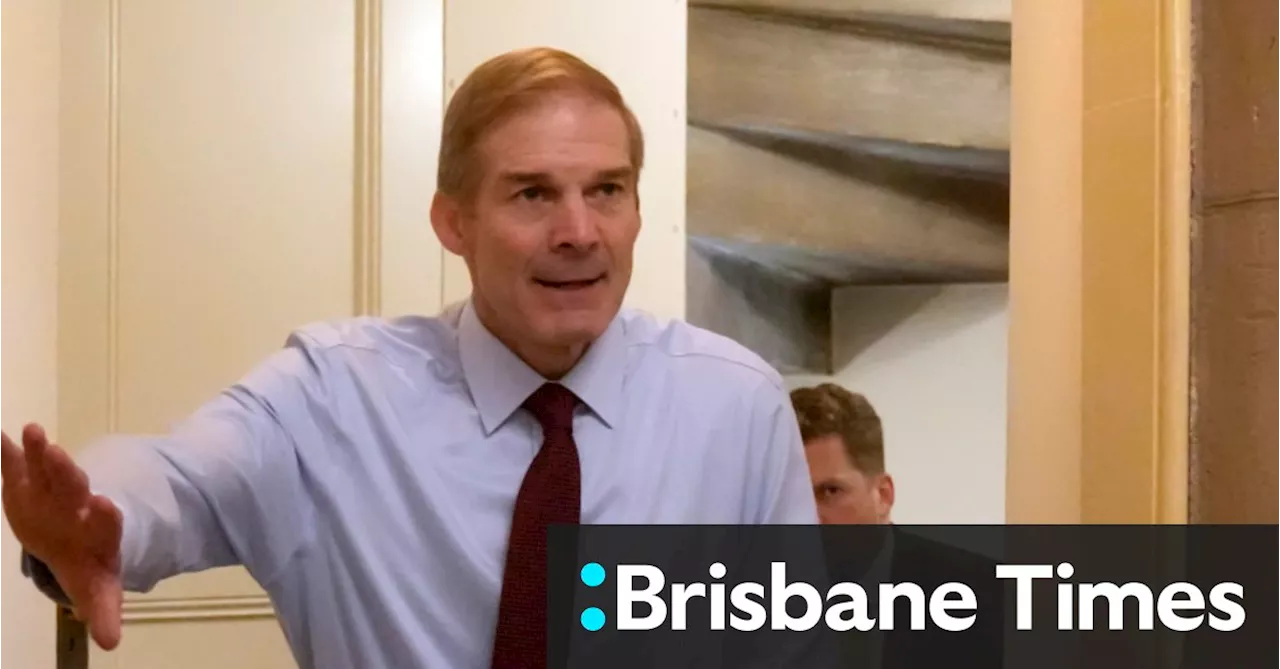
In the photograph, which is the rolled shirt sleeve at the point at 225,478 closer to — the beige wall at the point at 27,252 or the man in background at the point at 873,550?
the beige wall at the point at 27,252

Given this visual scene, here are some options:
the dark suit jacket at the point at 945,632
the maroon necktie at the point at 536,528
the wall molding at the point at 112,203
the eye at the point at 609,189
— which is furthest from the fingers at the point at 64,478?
the dark suit jacket at the point at 945,632

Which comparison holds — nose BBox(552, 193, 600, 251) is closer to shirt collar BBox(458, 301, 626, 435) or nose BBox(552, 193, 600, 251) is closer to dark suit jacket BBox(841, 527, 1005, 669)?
shirt collar BBox(458, 301, 626, 435)

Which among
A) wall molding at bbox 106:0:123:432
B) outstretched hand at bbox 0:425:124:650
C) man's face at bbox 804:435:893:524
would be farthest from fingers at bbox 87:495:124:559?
man's face at bbox 804:435:893:524

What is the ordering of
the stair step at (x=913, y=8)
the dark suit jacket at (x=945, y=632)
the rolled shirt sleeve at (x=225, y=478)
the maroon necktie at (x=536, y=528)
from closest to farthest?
the rolled shirt sleeve at (x=225, y=478) → the maroon necktie at (x=536, y=528) → the dark suit jacket at (x=945, y=632) → the stair step at (x=913, y=8)

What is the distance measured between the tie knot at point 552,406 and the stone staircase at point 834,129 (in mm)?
881

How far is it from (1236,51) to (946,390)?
5.43 feet

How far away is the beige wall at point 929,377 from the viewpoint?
103 inches

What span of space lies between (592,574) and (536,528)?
0.08 meters

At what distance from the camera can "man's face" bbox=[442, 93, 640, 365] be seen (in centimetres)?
117

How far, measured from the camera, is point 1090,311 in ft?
3.65

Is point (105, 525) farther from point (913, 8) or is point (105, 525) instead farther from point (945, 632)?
point (913, 8)

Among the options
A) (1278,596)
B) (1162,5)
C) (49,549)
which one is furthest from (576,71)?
(1278,596)

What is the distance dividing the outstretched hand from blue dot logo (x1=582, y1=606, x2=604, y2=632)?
48cm

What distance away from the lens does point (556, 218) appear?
1.17 meters
